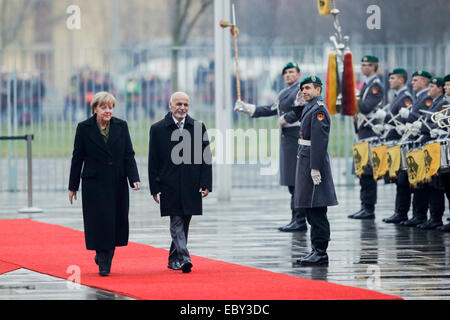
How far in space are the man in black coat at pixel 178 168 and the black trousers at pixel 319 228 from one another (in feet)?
3.44

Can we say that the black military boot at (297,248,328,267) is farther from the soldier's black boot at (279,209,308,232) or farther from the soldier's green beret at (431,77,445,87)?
the soldier's green beret at (431,77,445,87)

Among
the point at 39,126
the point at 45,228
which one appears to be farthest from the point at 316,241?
the point at 39,126

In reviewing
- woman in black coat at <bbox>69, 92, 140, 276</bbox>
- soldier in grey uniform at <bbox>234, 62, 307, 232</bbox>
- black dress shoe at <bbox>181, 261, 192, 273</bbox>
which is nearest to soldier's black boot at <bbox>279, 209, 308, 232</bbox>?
soldier in grey uniform at <bbox>234, 62, 307, 232</bbox>

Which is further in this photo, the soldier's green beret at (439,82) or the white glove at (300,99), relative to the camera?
the soldier's green beret at (439,82)

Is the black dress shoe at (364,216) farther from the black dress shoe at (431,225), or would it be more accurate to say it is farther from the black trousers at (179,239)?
the black trousers at (179,239)

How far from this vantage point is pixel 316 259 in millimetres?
9336

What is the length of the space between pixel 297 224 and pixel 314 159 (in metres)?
2.75

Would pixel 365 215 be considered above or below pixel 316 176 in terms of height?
below

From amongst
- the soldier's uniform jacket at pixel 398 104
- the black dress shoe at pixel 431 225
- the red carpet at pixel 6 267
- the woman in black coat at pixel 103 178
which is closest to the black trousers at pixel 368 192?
the soldier's uniform jacket at pixel 398 104

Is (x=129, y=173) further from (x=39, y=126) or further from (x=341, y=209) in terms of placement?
(x=39, y=126)

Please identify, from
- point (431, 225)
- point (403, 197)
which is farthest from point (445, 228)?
point (403, 197)

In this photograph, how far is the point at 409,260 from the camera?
9594 millimetres

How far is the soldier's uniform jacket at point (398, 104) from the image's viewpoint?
→ 12.5 meters

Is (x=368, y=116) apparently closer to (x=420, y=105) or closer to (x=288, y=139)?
(x=420, y=105)
